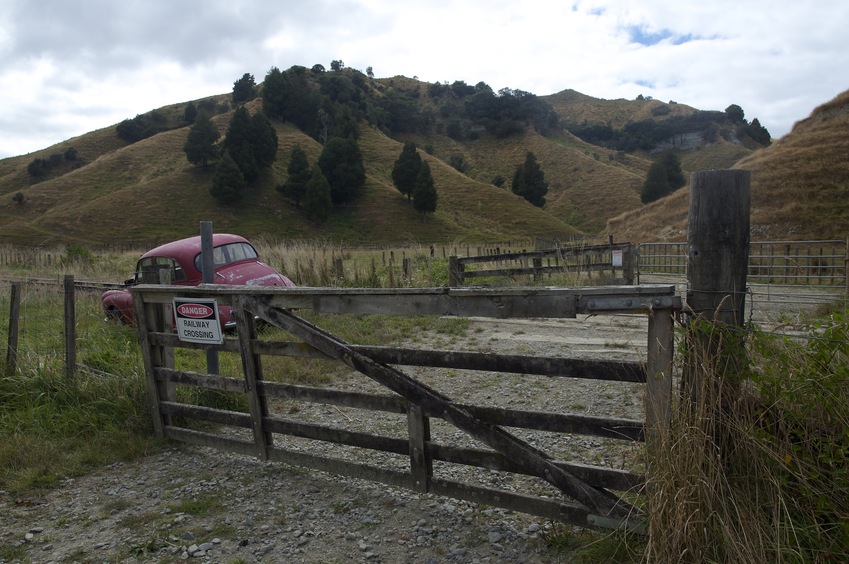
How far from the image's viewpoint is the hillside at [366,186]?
2286 inches

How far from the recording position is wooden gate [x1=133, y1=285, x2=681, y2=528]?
3.07 metres

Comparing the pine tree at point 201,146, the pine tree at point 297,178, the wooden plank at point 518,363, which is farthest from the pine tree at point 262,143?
the wooden plank at point 518,363

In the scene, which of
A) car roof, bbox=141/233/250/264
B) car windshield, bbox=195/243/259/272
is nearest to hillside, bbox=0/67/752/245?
car windshield, bbox=195/243/259/272

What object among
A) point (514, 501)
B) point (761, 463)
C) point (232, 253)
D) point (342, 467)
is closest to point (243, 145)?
point (232, 253)

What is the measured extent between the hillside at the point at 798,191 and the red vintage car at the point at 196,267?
2033 centimetres

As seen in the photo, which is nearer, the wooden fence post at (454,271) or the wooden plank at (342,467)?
the wooden plank at (342,467)

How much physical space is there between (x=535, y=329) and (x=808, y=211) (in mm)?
19190

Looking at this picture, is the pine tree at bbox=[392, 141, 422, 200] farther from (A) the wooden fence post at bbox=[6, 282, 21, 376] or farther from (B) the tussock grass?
(B) the tussock grass

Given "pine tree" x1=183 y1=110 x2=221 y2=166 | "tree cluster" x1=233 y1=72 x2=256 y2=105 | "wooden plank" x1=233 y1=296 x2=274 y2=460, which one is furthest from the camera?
"tree cluster" x1=233 y1=72 x2=256 y2=105

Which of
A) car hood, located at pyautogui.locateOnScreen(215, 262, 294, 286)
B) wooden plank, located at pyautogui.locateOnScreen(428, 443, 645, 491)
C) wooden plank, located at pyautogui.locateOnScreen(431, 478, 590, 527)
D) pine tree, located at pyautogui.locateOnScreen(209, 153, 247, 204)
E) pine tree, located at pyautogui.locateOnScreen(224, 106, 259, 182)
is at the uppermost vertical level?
pine tree, located at pyautogui.locateOnScreen(224, 106, 259, 182)

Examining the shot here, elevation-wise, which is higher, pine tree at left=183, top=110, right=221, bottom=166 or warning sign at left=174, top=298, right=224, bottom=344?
pine tree at left=183, top=110, right=221, bottom=166

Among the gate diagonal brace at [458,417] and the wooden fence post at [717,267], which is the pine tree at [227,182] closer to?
the gate diagonal brace at [458,417]

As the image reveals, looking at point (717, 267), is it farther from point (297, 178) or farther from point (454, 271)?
point (297, 178)

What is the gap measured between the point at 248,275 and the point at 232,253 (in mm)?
716
